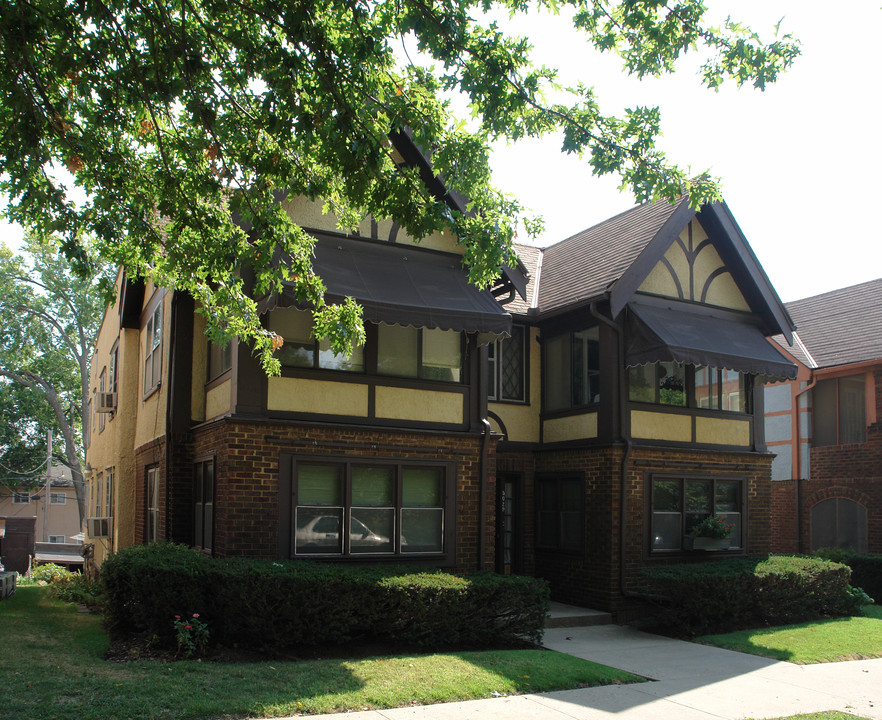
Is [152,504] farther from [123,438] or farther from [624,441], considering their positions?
[624,441]

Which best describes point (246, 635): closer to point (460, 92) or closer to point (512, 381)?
point (460, 92)

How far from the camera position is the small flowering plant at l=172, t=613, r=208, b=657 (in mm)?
9367

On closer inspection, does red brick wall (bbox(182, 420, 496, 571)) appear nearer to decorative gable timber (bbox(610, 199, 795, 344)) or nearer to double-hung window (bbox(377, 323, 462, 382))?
double-hung window (bbox(377, 323, 462, 382))

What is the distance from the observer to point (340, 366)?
1270 centimetres

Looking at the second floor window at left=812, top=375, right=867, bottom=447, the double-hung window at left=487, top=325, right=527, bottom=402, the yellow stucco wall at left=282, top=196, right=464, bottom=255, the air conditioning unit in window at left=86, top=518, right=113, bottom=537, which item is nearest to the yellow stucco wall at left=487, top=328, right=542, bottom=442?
the double-hung window at left=487, top=325, right=527, bottom=402

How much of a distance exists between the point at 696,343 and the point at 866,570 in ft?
23.0

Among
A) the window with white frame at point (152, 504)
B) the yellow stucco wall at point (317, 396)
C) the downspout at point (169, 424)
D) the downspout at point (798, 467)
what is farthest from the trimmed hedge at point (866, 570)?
the window with white frame at point (152, 504)

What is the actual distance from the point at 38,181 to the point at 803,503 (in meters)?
18.6

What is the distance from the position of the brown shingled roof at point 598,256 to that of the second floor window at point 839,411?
724cm

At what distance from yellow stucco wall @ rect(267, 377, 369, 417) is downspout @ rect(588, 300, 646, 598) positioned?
468 cm

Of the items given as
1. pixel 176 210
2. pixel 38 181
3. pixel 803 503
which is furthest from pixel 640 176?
pixel 803 503

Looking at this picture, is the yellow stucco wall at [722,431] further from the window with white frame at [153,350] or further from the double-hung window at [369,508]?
the window with white frame at [153,350]

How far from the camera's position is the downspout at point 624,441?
46.6 ft

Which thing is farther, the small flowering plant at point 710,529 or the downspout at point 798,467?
the downspout at point 798,467
